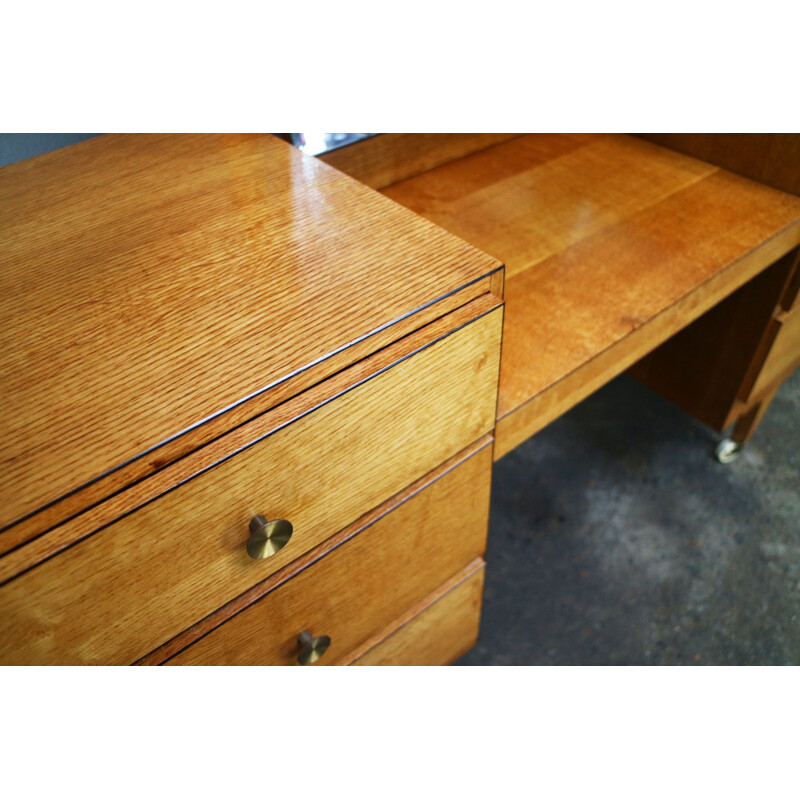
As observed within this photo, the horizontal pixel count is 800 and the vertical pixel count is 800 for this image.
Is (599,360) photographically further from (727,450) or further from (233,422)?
(727,450)

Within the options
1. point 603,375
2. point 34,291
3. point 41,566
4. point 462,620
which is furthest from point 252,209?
point 462,620

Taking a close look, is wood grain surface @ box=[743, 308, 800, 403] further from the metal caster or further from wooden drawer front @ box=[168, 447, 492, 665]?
wooden drawer front @ box=[168, 447, 492, 665]

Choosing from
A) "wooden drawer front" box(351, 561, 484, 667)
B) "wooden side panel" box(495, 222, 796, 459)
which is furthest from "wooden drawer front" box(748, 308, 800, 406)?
"wooden drawer front" box(351, 561, 484, 667)

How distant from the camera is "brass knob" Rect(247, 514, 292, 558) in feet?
1.41

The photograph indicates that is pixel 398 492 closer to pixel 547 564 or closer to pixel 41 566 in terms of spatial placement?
pixel 41 566

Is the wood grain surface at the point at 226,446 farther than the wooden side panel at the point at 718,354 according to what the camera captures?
No

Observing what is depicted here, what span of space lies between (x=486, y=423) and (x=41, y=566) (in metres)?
0.34

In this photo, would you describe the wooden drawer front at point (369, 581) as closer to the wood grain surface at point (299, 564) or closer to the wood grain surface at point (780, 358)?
the wood grain surface at point (299, 564)

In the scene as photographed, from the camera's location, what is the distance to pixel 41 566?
13.5 inches

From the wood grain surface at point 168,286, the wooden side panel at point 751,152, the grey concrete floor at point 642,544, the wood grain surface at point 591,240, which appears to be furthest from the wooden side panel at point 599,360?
the grey concrete floor at point 642,544

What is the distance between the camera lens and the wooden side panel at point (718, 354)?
3.25 feet

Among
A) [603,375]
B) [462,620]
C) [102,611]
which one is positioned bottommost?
[462,620]

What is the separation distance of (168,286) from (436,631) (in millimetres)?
481

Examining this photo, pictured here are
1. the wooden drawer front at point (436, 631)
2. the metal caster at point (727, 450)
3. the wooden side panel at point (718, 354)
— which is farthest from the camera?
the metal caster at point (727, 450)
